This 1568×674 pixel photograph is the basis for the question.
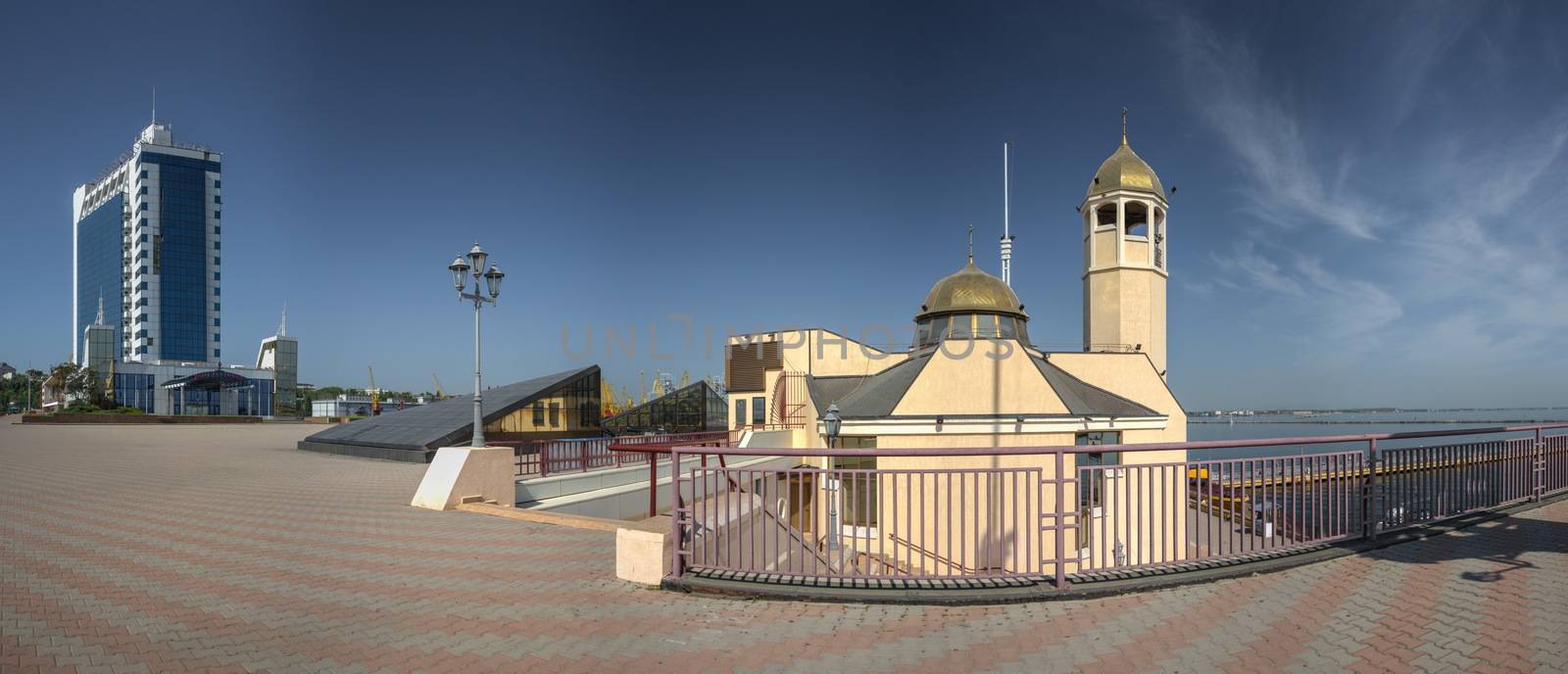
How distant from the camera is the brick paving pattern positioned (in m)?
4.21

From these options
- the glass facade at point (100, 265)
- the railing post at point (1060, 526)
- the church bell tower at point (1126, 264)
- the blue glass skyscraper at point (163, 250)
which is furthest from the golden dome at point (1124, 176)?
the glass facade at point (100, 265)

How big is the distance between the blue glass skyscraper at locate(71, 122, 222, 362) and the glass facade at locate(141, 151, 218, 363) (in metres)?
0.13

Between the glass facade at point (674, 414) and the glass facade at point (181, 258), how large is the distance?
375 ft

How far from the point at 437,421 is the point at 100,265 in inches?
5595

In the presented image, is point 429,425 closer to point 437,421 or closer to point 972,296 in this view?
point 437,421

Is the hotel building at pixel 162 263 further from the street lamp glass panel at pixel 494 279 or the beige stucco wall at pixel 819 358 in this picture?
the street lamp glass panel at pixel 494 279

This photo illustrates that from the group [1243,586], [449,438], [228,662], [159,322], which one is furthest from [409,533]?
[159,322]

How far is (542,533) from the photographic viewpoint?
8336 mm

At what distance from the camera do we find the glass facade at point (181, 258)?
108 m

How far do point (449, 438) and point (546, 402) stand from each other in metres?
3.88

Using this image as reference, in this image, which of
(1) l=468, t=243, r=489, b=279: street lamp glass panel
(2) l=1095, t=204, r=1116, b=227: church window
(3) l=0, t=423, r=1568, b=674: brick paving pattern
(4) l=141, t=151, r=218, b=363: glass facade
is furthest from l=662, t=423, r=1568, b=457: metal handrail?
(4) l=141, t=151, r=218, b=363: glass facade

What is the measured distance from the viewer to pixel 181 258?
11000 centimetres

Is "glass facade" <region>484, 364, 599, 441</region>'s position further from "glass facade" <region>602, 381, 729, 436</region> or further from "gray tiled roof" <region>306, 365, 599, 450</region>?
"glass facade" <region>602, 381, 729, 436</region>

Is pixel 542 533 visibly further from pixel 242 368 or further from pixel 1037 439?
pixel 242 368
